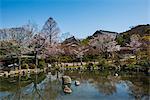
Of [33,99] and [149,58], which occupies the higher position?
[149,58]

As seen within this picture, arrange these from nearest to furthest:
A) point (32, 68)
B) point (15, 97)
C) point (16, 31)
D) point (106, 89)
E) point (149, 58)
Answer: point (15, 97)
point (106, 89)
point (149, 58)
point (32, 68)
point (16, 31)

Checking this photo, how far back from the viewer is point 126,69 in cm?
1794

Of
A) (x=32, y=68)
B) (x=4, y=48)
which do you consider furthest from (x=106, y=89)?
(x=4, y=48)

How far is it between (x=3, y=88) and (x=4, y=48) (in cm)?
918

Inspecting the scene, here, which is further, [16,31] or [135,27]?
[135,27]

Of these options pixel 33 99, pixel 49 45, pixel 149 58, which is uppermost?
pixel 49 45

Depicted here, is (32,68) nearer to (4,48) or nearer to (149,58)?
(4,48)

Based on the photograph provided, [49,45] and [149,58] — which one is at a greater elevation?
[49,45]

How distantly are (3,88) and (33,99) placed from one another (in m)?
3.10

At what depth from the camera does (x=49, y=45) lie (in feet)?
77.6

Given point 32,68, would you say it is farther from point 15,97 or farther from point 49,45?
point 15,97

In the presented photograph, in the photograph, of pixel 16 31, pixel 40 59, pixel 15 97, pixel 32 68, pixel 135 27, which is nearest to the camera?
pixel 15 97

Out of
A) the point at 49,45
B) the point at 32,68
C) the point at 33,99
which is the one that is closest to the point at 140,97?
the point at 33,99

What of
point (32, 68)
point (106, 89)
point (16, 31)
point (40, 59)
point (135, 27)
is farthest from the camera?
point (135, 27)
